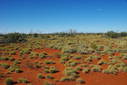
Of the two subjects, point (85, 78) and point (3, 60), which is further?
point (3, 60)

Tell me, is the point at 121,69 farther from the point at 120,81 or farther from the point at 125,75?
the point at 120,81

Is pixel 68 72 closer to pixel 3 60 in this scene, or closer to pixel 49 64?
pixel 49 64

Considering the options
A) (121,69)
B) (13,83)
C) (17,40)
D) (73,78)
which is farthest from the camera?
(17,40)

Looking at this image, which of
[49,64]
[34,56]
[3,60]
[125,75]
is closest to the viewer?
[125,75]

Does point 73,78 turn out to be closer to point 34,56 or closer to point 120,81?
point 120,81

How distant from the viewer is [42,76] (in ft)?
44.0

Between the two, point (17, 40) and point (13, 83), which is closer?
point (13, 83)

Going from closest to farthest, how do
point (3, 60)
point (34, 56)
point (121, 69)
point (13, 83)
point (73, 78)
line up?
point (13, 83), point (73, 78), point (121, 69), point (3, 60), point (34, 56)

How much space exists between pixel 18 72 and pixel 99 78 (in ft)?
21.8

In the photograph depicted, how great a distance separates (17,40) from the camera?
40906 millimetres

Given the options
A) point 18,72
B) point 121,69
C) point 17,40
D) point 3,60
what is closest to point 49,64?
point 18,72

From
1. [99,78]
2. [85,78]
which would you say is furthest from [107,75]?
→ [85,78]

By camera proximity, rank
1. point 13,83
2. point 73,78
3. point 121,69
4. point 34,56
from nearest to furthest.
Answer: point 13,83, point 73,78, point 121,69, point 34,56

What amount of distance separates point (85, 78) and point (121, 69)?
385 cm
